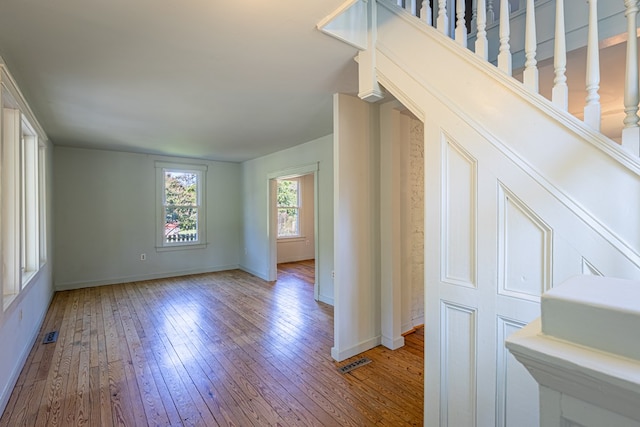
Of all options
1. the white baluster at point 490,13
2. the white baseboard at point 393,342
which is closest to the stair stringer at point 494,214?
the white baluster at point 490,13

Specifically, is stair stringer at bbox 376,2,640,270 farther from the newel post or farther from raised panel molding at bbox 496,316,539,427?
raised panel molding at bbox 496,316,539,427

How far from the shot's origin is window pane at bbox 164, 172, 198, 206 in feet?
19.8

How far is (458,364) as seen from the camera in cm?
150

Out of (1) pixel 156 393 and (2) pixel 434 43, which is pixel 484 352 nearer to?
(2) pixel 434 43

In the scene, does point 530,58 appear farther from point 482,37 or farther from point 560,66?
point 482,37

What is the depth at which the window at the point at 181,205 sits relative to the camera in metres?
5.92

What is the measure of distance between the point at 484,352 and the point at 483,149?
96 cm

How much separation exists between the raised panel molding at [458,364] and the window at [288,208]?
20.7ft

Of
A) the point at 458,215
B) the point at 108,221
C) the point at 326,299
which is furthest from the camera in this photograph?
the point at 108,221

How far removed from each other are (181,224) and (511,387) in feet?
20.2

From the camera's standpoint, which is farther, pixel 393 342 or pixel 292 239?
pixel 292 239

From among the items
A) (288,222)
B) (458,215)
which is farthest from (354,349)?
(288,222)

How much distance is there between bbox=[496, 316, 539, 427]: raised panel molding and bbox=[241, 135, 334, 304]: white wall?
3087 millimetres

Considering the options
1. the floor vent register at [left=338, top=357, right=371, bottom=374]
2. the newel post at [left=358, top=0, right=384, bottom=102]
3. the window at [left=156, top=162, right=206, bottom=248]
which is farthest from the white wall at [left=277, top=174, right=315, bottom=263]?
the newel post at [left=358, top=0, right=384, bottom=102]
